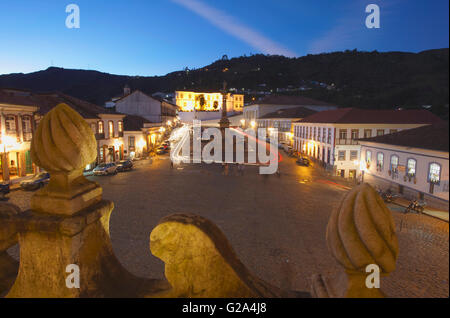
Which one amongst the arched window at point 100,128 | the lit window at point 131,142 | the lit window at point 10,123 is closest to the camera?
the lit window at point 10,123

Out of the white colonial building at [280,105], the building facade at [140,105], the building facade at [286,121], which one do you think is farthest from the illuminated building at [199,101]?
the building facade at [140,105]

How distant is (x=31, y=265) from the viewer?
2.45 metres

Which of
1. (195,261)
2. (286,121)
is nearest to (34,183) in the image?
(195,261)

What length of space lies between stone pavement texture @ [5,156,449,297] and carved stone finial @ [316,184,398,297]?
10.3 inches

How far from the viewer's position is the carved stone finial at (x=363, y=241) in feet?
5.60

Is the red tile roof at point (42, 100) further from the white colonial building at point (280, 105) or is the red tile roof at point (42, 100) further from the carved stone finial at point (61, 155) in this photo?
the white colonial building at point (280, 105)

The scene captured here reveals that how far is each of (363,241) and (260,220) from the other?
13.5m

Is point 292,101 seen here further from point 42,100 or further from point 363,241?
point 363,241

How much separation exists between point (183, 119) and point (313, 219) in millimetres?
84108

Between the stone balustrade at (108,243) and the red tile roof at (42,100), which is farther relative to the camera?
the red tile roof at (42,100)

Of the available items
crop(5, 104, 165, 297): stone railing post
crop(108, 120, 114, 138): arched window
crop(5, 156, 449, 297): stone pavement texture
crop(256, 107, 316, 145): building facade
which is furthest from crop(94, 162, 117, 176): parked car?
crop(256, 107, 316, 145): building facade

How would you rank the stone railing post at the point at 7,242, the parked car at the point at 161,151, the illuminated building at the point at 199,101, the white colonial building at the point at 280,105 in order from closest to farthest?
the stone railing post at the point at 7,242
the parked car at the point at 161,151
the white colonial building at the point at 280,105
the illuminated building at the point at 199,101

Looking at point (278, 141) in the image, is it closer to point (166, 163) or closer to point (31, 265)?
point (166, 163)

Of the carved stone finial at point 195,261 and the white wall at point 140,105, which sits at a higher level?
the white wall at point 140,105
